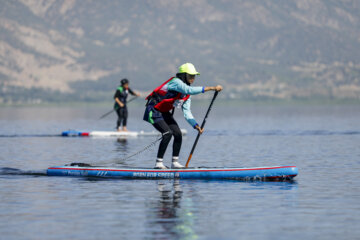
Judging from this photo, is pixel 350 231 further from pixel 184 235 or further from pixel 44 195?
pixel 44 195

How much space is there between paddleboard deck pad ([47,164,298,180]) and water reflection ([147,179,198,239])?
1610 mm

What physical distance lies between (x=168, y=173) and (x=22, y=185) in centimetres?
→ 395

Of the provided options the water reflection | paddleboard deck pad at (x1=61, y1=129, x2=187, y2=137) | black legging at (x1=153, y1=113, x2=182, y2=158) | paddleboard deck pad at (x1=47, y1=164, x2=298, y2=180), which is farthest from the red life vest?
paddleboard deck pad at (x1=61, y1=129, x2=187, y2=137)

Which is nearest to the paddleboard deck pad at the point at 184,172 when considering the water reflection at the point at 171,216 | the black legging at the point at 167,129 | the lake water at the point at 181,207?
the lake water at the point at 181,207

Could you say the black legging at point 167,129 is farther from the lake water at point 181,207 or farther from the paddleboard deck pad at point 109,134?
the paddleboard deck pad at point 109,134

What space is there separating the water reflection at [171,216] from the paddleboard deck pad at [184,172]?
5.28ft

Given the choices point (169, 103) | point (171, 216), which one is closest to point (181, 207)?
point (171, 216)

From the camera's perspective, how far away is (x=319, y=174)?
25.9 metres

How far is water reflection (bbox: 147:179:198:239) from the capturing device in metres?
15.1

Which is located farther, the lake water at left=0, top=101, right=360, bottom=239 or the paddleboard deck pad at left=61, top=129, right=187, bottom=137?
the paddleboard deck pad at left=61, top=129, right=187, bottom=137

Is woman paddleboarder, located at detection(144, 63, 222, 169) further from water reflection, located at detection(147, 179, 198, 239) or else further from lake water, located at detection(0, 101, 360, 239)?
water reflection, located at detection(147, 179, 198, 239)

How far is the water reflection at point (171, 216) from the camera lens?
15.1m

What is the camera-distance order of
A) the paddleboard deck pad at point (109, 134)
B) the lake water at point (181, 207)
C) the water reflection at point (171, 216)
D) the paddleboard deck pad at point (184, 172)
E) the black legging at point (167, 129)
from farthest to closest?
the paddleboard deck pad at point (109, 134)
the black legging at point (167, 129)
the paddleboard deck pad at point (184, 172)
the lake water at point (181, 207)
the water reflection at point (171, 216)

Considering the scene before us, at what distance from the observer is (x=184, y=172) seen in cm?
2325
